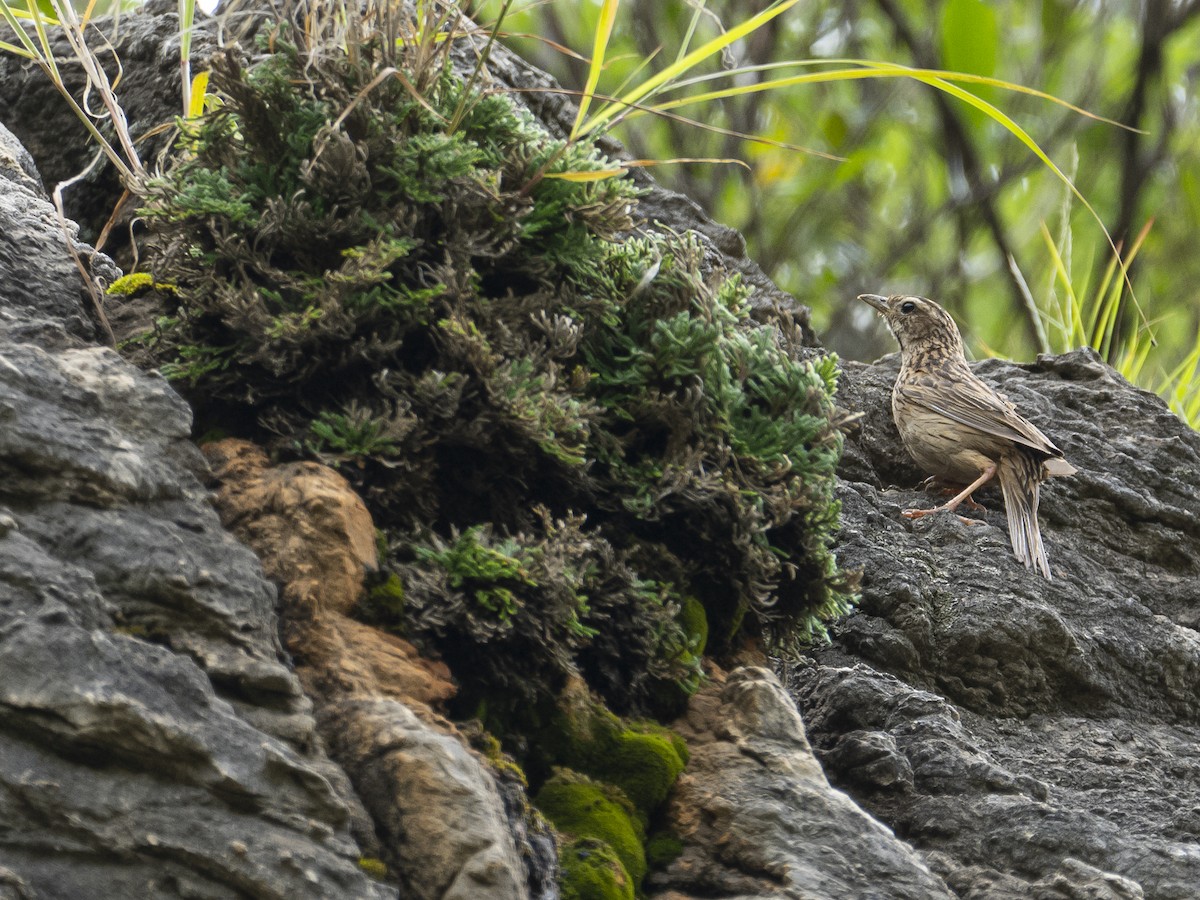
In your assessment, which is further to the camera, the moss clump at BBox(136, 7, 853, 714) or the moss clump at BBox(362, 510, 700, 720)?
the moss clump at BBox(136, 7, 853, 714)

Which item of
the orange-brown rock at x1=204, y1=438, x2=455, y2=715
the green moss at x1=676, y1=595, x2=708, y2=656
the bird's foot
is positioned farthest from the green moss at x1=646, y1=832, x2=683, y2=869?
the bird's foot

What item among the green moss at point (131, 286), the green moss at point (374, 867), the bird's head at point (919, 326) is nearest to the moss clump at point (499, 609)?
the green moss at point (374, 867)

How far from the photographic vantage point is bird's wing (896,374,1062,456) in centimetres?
563

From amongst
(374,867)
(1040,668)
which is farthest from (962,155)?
(374,867)

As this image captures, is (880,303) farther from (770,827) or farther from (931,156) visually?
(770,827)

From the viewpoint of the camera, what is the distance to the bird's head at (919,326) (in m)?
6.71

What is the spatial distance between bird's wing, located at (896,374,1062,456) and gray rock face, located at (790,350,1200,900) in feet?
0.72

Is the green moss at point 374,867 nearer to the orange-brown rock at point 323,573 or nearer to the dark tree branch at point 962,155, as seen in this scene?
the orange-brown rock at point 323,573

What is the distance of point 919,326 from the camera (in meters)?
6.88

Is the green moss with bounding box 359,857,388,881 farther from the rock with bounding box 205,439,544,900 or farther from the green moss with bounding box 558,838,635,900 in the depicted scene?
the green moss with bounding box 558,838,635,900

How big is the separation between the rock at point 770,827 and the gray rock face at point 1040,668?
0.38 metres

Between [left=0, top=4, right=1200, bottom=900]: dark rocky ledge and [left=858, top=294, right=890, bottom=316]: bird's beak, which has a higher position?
[left=858, top=294, right=890, bottom=316]: bird's beak

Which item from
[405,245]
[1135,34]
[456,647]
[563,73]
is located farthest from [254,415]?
[1135,34]

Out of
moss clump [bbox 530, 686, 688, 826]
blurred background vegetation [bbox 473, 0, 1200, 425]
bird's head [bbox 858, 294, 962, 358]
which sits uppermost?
blurred background vegetation [bbox 473, 0, 1200, 425]
